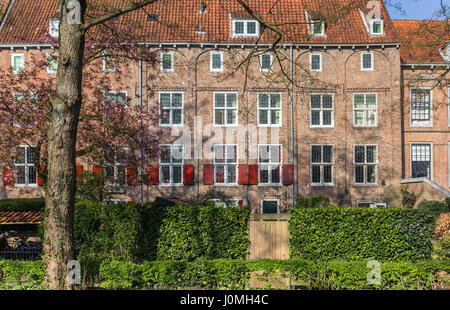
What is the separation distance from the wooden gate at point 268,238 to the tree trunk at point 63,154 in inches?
177

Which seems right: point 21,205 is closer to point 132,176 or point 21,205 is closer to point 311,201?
point 132,176

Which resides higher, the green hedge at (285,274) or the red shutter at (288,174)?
the red shutter at (288,174)

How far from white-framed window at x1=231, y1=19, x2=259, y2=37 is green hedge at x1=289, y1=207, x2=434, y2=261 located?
1603 cm

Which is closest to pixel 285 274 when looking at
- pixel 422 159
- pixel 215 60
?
pixel 215 60

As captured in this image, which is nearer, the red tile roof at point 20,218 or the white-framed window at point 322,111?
the red tile roof at point 20,218

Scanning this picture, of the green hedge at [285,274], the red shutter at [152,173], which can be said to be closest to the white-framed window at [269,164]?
the red shutter at [152,173]

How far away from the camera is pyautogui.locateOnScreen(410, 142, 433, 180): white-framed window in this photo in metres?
25.4

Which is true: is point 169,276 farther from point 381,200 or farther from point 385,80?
point 385,80

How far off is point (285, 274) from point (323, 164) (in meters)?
15.3

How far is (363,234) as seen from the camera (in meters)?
10.6

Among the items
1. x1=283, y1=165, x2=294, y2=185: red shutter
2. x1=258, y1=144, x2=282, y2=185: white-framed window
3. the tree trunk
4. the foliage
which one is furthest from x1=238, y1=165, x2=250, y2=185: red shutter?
the tree trunk

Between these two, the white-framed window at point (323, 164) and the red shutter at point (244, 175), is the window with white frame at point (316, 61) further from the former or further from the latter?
the red shutter at point (244, 175)

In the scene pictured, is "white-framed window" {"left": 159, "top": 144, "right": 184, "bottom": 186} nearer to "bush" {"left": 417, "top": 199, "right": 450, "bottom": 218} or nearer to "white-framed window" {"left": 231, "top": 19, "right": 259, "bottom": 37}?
"white-framed window" {"left": 231, "top": 19, "right": 259, "bottom": 37}

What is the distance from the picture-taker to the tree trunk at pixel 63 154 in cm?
807
